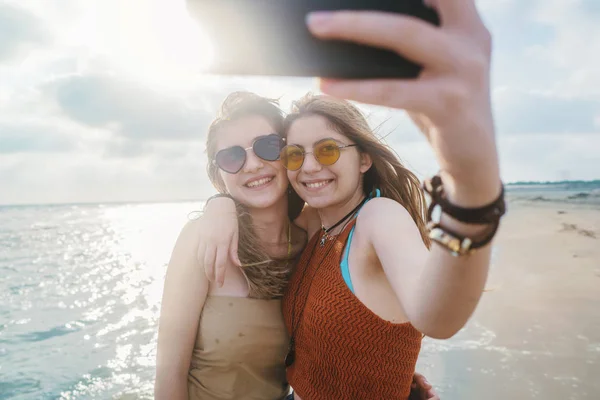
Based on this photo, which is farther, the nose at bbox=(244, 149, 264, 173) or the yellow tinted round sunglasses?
the nose at bbox=(244, 149, 264, 173)

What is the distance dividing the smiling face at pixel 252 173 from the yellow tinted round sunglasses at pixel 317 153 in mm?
253

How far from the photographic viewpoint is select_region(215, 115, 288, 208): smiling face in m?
3.38

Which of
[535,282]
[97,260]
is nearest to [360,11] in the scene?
[535,282]

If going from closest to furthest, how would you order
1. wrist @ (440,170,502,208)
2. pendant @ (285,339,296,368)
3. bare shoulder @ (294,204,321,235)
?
1. wrist @ (440,170,502,208)
2. pendant @ (285,339,296,368)
3. bare shoulder @ (294,204,321,235)

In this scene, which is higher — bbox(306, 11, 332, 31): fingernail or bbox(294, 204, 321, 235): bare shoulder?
bbox(306, 11, 332, 31): fingernail

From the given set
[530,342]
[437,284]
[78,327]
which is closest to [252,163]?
[437,284]

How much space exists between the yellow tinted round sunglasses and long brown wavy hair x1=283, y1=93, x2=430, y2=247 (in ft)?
0.46

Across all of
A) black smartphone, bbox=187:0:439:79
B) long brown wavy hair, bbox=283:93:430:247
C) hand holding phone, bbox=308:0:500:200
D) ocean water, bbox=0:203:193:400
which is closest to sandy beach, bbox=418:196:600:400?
long brown wavy hair, bbox=283:93:430:247

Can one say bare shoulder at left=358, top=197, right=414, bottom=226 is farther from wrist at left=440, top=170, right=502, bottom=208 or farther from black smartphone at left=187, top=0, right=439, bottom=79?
black smartphone at left=187, top=0, right=439, bottom=79

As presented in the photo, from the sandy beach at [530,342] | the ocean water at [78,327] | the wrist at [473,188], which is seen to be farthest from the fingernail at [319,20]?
the ocean water at [78,327]

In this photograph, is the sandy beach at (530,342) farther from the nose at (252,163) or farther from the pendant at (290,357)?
the nose at (252,163)

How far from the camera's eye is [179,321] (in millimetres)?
3010

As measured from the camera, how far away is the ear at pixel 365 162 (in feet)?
10.7

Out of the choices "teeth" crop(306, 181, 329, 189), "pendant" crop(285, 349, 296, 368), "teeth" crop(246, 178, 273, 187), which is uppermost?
"teeth" crop(246, 178, 273, 187)
